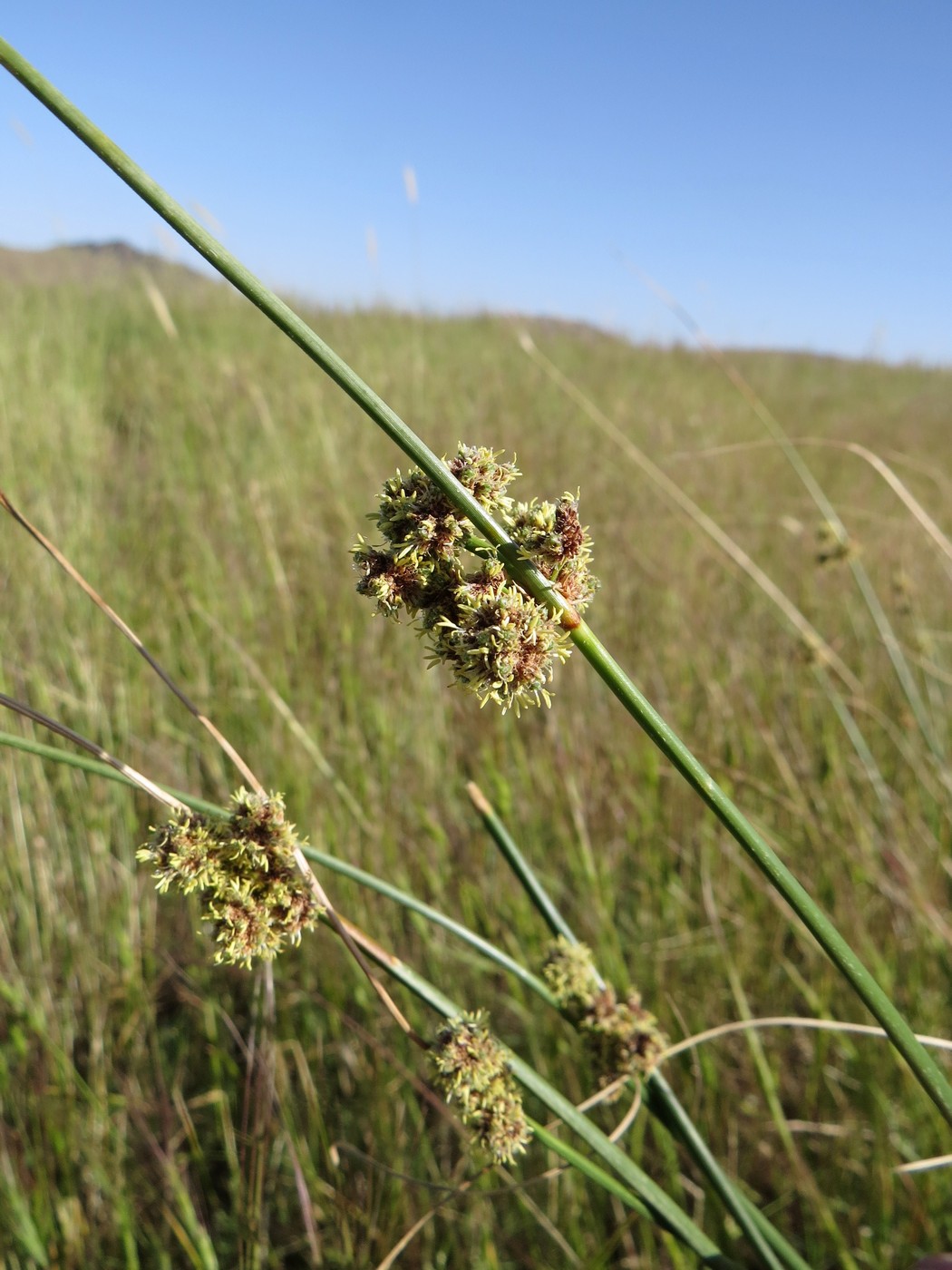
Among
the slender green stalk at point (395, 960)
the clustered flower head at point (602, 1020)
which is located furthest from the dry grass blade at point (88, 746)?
the clustered flower head at point (602, 1020)

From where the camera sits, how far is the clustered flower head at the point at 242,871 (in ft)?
1.62

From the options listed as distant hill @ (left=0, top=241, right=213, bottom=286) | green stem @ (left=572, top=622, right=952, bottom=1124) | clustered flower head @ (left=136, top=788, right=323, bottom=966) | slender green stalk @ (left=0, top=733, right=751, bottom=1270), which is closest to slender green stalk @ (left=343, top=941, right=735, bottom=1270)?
slender green stalk @ (left=0, top=733, right=751, bottom=1270)

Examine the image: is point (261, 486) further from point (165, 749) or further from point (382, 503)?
point (382, 503)

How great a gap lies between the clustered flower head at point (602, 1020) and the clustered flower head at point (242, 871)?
317 millimetres

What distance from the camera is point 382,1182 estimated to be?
126cm

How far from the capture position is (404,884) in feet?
5.66

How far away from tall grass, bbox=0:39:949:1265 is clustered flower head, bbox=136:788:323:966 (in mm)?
467

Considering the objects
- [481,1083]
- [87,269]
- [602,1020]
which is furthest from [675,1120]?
[87,269]

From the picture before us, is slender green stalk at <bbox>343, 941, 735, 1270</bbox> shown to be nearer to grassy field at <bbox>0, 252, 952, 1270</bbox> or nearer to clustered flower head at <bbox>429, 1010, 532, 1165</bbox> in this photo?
clustered flower head at <bbox>429, 1010, 532, 1165</bbox>

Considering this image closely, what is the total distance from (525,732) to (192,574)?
1.19 metres

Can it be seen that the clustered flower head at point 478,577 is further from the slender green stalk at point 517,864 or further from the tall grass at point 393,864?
the tall grass at point 393,864

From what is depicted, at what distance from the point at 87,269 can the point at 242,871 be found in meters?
10.8

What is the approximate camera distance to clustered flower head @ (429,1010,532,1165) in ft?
1.89

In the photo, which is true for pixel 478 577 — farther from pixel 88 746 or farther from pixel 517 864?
pixel 517 864
